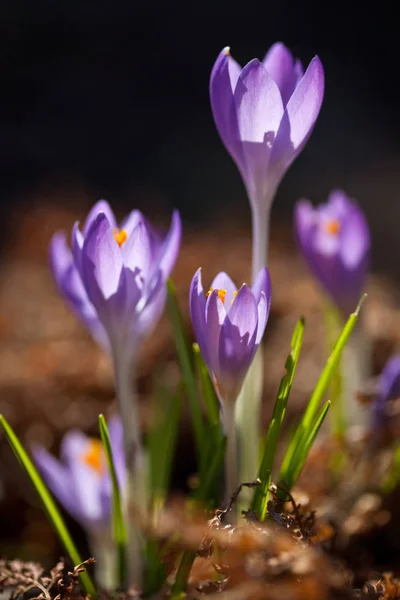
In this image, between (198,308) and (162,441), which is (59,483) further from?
(198,308)

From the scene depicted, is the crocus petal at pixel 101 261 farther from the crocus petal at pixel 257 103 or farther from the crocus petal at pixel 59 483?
the crocus petal at pixel 59 483

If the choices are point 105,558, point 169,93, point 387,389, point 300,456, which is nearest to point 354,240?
point 387,389

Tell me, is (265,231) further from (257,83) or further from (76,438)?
(76,438)

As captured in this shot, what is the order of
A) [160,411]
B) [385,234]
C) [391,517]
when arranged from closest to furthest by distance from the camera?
[391,517] → [160,411] → [385,234]

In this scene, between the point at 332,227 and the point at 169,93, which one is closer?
the point at 332,227

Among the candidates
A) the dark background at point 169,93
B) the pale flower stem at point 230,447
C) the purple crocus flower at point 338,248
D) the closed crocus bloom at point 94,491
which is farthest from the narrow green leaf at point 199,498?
the dark background at point 169,93

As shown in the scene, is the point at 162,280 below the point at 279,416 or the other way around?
the other way around

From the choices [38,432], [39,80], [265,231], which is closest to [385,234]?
[38,432]
